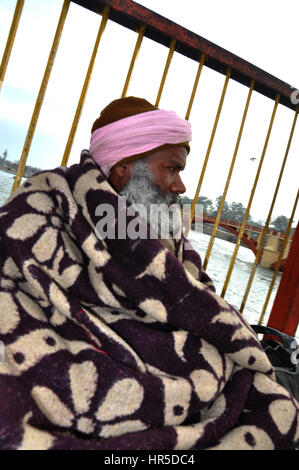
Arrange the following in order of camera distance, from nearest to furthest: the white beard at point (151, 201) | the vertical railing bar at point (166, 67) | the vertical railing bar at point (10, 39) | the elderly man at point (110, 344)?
1. the elderly man at point (110, 344)
2. the white beard at point (151, 201)
3. the vertical railing bar at point (10, 39)
4. the vertical railing bar at point (166, 67)

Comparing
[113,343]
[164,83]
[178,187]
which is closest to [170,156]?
[178,187]

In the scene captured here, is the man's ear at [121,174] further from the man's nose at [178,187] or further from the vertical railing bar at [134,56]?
the vertical railing bar at [134,56]

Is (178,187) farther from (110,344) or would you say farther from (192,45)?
(192,45)

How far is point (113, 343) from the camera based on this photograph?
0.84 metres

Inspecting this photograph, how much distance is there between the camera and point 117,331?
2.95 ft

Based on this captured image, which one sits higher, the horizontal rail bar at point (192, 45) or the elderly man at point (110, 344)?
the horizontal rail bar at point (192, 45)

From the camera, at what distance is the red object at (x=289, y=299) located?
6.66ft

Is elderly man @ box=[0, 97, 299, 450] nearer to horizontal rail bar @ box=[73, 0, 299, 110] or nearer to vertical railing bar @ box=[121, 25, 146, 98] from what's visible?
vertical railing bar @ box=[121, 25, 146, 98]

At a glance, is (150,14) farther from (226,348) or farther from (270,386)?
(270,386)

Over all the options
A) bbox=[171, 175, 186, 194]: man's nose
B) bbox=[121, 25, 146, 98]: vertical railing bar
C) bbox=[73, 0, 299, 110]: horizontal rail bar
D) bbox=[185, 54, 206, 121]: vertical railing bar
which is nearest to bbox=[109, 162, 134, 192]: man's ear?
bbox=[171, 175, 186, 194]: man's nose

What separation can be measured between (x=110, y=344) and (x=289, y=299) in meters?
1.55

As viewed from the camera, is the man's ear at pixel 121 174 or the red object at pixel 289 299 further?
the red object at pixel 289 299

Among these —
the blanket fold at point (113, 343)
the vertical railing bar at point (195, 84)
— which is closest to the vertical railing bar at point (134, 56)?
the vertical railing bar at point (195, 84)
